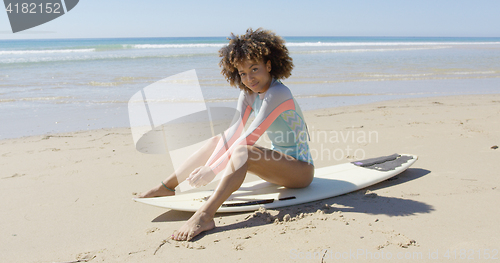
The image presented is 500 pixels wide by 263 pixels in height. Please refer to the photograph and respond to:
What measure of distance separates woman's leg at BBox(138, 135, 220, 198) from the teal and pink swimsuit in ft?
0.35

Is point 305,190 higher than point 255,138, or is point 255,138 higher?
point 255,138

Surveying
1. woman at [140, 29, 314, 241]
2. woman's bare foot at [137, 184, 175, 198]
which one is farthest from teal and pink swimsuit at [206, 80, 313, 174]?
woman's bare foot at [137, 184, 175, 198]

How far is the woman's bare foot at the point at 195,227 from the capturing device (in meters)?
2.26

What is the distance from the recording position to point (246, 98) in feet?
9.30

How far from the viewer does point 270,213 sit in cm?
260

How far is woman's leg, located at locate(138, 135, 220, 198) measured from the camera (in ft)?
9.05

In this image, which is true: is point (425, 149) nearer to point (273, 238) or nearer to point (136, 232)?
point (273, 238)

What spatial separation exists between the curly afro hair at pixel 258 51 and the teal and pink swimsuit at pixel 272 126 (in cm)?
14

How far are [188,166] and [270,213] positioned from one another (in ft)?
2.46

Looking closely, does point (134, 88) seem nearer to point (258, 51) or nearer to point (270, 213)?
point (258, 51)

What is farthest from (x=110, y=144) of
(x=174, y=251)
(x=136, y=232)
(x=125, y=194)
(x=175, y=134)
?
(x=174, y=251)

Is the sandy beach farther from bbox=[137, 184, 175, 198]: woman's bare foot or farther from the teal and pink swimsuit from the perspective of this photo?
the teal and pink swimsuit

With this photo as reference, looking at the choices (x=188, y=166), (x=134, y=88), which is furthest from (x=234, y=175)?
(x=134, y=88)

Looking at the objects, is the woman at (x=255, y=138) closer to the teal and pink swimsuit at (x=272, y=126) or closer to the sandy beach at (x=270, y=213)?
the teal and pink swimsuit at (x=272, y=126)
